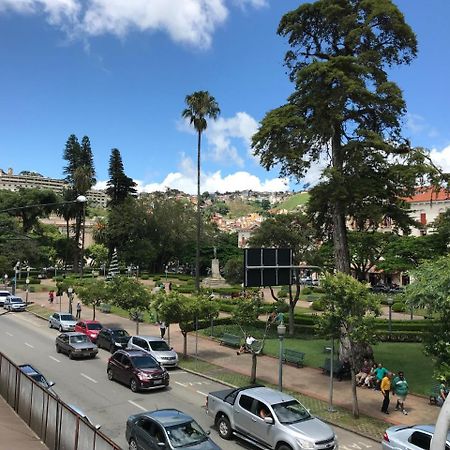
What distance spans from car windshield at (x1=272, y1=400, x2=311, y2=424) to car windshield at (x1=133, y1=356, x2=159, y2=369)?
843cm

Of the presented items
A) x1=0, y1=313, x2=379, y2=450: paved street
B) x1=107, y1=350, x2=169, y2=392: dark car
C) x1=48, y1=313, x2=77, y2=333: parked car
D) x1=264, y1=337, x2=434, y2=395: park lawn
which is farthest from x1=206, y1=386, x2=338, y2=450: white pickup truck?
x1=48, y1=313, x2=77, y2=333: parked car

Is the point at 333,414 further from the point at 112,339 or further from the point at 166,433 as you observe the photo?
the point at 112,339

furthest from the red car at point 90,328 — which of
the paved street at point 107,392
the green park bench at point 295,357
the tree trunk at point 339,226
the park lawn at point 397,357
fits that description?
the tree trunk at point 339,226

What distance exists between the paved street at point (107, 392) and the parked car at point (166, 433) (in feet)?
6.75

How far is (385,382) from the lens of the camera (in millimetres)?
19141

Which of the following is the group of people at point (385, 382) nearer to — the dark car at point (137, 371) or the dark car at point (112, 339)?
the dark car at point (137, 371)

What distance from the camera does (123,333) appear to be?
101 feet

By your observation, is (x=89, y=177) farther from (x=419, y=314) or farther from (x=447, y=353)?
(x=447, y=353)

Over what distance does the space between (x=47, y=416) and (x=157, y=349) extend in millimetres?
14414

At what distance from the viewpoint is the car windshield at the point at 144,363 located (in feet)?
69.5

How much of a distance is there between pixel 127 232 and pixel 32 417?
244 feet

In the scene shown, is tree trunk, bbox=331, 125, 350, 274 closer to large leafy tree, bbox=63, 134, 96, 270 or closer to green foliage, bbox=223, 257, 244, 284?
green foliage, bbox=223, 257, 244, 284

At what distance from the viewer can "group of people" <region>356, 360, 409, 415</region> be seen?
62.7 ft

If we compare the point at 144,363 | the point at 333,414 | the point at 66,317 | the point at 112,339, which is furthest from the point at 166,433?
the point at 66,317
